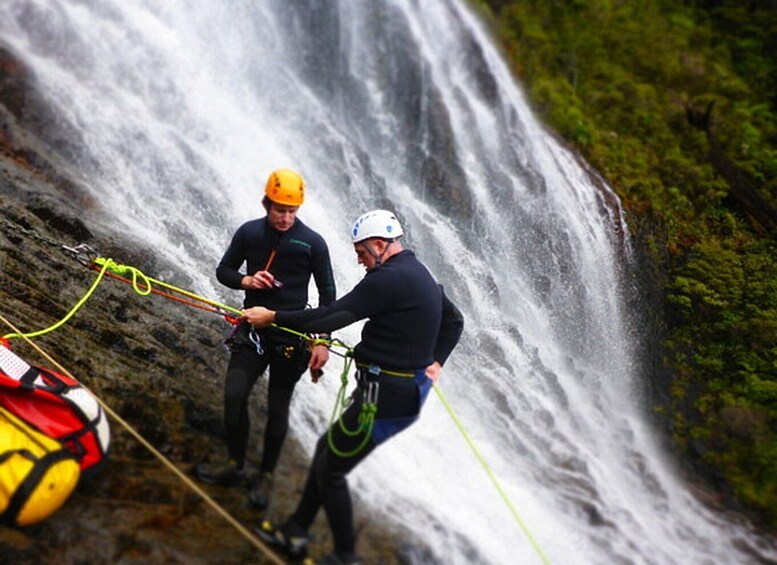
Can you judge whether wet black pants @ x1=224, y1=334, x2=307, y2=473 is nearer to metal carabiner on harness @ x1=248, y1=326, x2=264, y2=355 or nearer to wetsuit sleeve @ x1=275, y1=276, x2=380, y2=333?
metal carabiner on harness @ x1=248, y1=326, x2=264, y2=355

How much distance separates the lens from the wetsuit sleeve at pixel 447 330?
13.7 feet

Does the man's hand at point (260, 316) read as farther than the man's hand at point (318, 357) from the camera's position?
No

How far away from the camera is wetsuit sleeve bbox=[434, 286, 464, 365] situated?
419 cm

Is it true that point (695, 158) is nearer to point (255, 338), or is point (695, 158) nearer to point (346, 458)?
point (255, 338)

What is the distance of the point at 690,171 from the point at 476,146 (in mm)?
3441

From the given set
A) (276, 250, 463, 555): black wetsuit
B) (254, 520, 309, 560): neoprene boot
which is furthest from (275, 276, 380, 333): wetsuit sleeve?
(254, 520, 309, 560): neoprene boot

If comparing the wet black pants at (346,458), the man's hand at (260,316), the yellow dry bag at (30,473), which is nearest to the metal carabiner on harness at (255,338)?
the man's hand at (260,316)

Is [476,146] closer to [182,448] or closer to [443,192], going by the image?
[443,192]

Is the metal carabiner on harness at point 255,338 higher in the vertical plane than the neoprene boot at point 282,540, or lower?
higher

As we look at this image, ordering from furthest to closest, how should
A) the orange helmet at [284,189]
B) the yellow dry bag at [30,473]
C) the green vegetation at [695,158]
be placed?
the green vegetation at [695,158] → the orange helmet at [284,189] → the yellow dry bag at [30,473]

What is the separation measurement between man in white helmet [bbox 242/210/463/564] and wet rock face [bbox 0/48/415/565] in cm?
44

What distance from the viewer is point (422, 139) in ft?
35.1

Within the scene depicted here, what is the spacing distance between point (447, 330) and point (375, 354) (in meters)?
0.67

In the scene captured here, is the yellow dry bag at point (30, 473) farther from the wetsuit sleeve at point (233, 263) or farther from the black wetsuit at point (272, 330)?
the wetsuit sleeve at point (233, 263)
